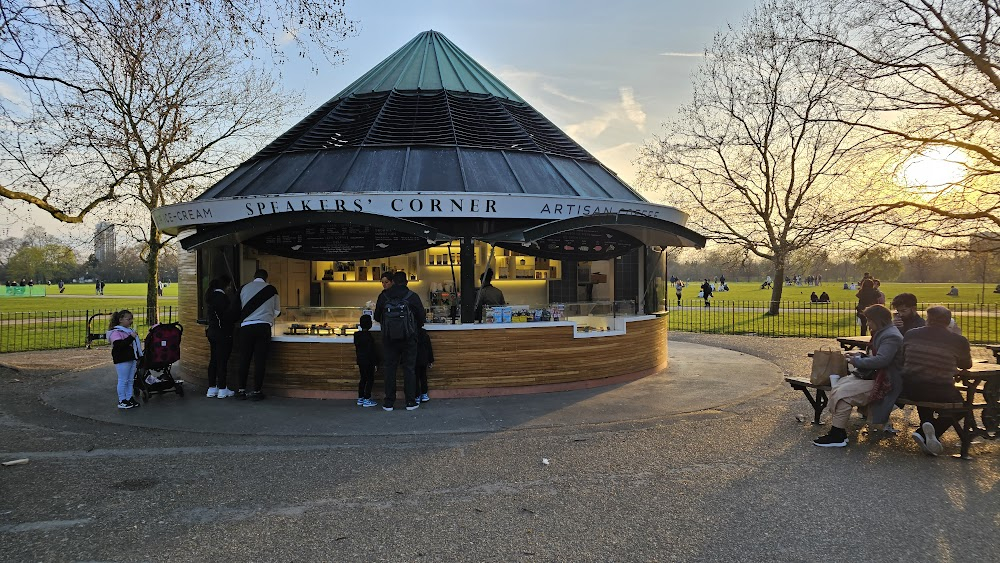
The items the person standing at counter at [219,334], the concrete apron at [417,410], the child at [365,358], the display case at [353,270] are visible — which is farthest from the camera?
the display case at [353,270]

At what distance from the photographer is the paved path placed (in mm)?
4297

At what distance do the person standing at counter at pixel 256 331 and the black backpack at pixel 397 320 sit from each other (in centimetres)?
213

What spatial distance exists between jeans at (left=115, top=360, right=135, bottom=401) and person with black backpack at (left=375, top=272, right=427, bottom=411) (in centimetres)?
365

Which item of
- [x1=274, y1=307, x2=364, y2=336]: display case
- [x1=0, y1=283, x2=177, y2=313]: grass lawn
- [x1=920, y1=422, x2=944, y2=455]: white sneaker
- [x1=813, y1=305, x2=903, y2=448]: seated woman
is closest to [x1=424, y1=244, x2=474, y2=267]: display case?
[x1=274, y1=307, x2=364, y2=336]: display case

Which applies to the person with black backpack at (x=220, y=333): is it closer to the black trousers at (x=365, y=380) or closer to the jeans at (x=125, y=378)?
the jeans at (x=125, y=378)

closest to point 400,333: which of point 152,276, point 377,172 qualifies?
point 377,172

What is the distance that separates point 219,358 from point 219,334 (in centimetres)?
40

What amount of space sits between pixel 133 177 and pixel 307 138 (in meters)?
12.1

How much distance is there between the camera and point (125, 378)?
9.03 m

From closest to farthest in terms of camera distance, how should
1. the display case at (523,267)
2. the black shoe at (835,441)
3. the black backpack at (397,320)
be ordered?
the black shoe at (835,441) < the black backpack at (397,320) < the display case at (523,267)

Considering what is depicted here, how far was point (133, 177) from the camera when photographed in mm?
22062

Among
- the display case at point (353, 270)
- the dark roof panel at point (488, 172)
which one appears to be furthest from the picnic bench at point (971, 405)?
the display case at point (353, 270)

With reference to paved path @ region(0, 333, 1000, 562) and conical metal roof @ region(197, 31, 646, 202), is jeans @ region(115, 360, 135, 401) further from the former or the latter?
conical metal roof @ region(197, 31, 646, 202)

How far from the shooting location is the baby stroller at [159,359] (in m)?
9.45
